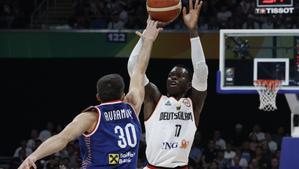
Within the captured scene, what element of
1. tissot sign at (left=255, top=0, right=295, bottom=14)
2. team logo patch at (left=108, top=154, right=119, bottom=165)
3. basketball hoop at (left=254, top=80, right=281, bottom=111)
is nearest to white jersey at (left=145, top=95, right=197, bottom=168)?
team logo patch at (left=108, top=154, right=119, bottom=165)

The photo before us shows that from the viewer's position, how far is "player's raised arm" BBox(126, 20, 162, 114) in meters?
5.45

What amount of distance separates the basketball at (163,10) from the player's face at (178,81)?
643mm

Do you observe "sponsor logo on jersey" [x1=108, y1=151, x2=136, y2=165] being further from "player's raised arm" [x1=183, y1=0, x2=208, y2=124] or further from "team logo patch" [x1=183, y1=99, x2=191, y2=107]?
"team logo patch" [x1=183, y1=99, x2=191, y2=107]

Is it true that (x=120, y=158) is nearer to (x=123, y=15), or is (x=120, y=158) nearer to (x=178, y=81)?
(x=178, y=81)

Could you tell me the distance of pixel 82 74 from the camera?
2059 cm

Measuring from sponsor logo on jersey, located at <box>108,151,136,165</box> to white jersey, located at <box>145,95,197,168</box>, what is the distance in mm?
2028

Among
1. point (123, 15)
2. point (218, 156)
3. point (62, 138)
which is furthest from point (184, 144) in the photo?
point (123, 15)

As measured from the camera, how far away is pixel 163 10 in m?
6.65

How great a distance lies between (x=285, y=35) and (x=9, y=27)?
948 cm

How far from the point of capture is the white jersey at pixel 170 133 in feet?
23.5

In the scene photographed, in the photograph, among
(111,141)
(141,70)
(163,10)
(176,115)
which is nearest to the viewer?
(111,141)

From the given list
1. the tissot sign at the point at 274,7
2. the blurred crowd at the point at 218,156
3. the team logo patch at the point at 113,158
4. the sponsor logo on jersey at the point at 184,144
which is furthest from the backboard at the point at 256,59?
the team logo patch at the point at 113,158

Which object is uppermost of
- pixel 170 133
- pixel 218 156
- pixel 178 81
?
pixel 178 81

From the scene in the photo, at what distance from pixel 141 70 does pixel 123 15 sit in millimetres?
13111
